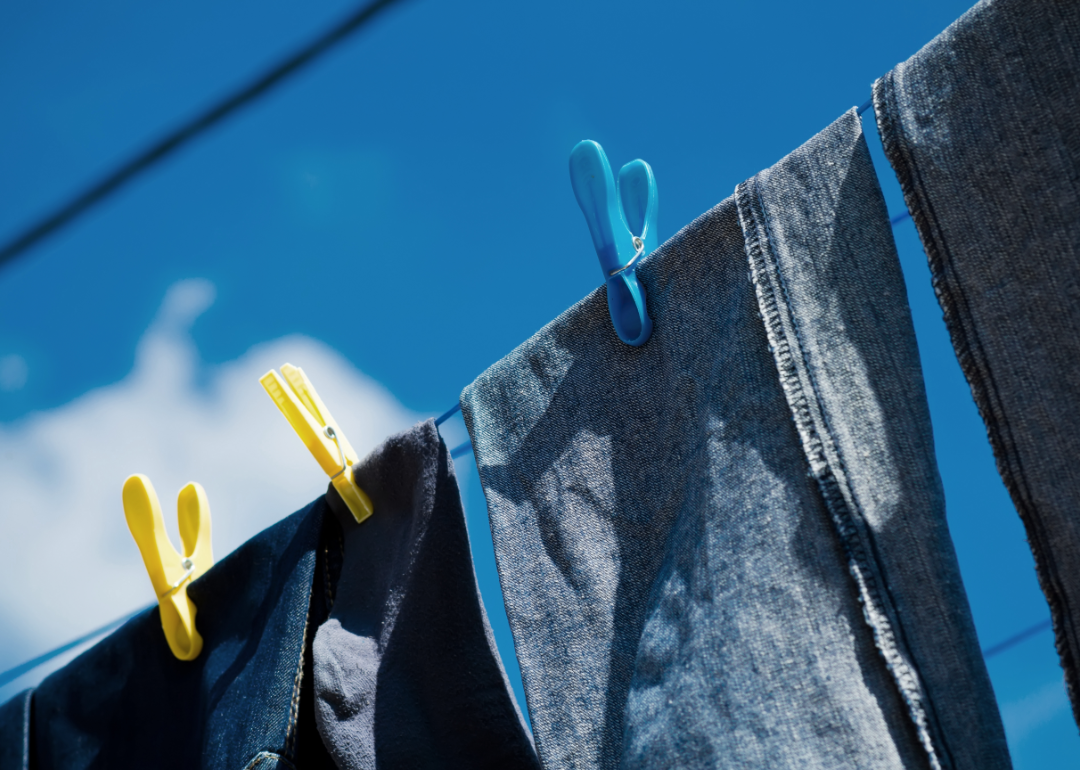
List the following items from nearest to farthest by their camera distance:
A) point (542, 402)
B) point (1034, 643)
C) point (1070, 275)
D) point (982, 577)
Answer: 1. point (1070, 275)
2. point (542, 402)
3. point (982, 577)
4. point (1034, 643)

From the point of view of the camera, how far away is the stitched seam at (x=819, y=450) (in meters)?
0.35

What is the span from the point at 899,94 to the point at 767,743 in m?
0.31

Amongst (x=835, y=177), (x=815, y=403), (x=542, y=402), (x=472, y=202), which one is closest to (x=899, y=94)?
(x=835, y=177)

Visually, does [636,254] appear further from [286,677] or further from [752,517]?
[286,677]

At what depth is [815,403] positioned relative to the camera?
398 millimetres

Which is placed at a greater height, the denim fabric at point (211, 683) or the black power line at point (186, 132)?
the black power line at point (186, 132)

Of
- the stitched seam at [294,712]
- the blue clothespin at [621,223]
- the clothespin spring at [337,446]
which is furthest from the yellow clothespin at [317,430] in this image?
the blue clothespin at [621,223]

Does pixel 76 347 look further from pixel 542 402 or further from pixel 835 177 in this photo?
pixel 835 177

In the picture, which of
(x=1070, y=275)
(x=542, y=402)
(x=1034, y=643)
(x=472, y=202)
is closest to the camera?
(x=1070, y=275)

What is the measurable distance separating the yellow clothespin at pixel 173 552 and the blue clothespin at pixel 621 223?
1.53 feet

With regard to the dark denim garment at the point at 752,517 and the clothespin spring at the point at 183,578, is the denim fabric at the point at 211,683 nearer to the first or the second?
the clothespin spring at the point at 183,578

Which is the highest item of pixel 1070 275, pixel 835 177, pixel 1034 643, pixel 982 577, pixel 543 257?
pixel 543 257

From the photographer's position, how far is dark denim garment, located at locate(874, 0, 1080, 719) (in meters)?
0.33

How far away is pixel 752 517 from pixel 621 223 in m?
0.22
